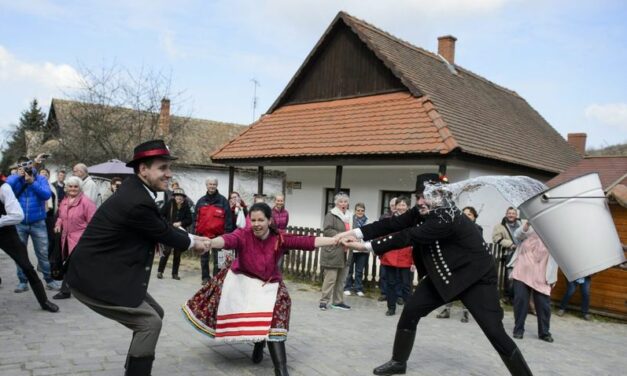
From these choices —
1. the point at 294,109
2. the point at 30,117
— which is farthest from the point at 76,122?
the point at 30,117

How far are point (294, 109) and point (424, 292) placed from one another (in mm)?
13916

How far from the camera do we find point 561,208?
455cm

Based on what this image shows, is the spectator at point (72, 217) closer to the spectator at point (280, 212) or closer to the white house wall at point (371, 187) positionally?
the spectator at point (280, 212)

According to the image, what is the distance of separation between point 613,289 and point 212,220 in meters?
7.40

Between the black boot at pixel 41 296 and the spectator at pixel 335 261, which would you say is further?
the spectator at pixel 335 261

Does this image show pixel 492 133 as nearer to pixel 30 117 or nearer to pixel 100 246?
pixel 100 246

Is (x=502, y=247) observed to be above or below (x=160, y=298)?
above

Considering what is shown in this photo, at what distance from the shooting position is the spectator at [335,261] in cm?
865

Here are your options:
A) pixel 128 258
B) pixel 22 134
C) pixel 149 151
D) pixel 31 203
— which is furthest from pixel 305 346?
pixel 22 134

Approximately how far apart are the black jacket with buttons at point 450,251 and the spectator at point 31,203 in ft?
18.1

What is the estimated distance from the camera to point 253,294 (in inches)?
195

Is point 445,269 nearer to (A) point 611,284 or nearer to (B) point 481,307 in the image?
(B) point 481,307

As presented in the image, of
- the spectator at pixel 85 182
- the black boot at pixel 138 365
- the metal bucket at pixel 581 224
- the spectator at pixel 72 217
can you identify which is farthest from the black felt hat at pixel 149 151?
the spectator at pixel 85 182

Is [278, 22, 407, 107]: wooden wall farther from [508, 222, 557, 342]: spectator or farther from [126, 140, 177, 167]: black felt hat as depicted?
[126, 140, 177, 167]: black felt hat
